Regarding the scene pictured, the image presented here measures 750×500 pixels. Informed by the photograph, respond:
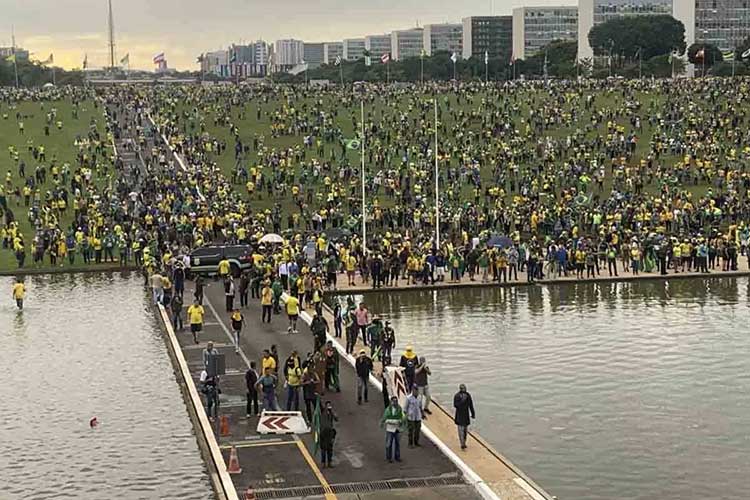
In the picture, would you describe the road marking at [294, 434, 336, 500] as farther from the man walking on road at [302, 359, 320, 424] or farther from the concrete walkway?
the man walking on road at [302, 359, 320, 424]

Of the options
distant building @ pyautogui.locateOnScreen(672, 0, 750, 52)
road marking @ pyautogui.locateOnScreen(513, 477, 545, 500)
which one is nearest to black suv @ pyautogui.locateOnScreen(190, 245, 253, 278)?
road marking @ pyautogui.locateOnScreen(513, 477, 545, 500)

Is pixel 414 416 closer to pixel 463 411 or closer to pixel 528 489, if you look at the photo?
pixel 463 411

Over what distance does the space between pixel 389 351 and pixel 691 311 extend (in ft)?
41.5

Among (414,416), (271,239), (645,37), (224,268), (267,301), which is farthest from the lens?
(645,37)

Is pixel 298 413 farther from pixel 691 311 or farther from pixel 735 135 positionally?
pixel 735 135

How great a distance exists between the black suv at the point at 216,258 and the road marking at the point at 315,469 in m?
21.5

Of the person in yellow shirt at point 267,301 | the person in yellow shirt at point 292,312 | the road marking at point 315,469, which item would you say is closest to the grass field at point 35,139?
the person in yellow shirt at point 267,301

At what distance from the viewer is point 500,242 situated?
46.1 meters

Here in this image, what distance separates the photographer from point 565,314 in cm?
3716

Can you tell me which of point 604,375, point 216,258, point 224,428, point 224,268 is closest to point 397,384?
point 224,428

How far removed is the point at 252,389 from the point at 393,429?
4.54 meters

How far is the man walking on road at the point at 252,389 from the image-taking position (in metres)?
24.5

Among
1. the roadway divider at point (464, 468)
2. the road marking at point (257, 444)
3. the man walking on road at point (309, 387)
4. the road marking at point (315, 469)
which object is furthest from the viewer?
the man walking on road at point (309, 387)

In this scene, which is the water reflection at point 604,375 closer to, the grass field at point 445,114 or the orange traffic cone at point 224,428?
the orange traffic cone at point 224,428
